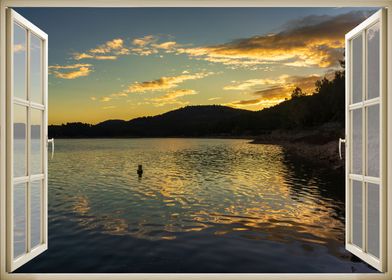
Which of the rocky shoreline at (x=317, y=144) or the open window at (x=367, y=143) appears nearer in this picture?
the open window at (x=367, y=143)

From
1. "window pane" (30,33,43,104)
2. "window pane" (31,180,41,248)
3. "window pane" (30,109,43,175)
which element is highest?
"window pane" (30,33,43,104)

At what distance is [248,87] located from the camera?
57.0 m

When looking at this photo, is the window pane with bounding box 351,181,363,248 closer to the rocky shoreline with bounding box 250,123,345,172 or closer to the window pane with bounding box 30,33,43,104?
the window pane with bounding box 30,33,43,104

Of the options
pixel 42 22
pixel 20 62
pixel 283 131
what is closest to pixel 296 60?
pixel 283 131

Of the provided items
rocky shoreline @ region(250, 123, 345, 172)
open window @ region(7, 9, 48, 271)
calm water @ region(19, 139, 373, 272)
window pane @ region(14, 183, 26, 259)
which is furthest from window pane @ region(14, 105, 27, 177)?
rocky shoreline @ region(250, 123, 345, 172)

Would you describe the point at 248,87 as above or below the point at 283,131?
above

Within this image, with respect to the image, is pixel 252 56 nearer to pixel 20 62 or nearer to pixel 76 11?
pixel 76 11

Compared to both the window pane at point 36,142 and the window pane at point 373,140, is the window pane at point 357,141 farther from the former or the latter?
the window pane at point 36,142

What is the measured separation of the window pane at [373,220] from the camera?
231cm

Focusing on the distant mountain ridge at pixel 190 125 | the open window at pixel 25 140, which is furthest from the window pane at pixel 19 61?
the distant mountain ridge at pixel 190 125

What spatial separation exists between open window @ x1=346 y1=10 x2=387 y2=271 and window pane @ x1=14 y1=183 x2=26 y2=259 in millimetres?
2333

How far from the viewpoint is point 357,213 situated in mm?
2539

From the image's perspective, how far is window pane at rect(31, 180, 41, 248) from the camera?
96.0 inches

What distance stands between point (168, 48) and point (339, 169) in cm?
4631
